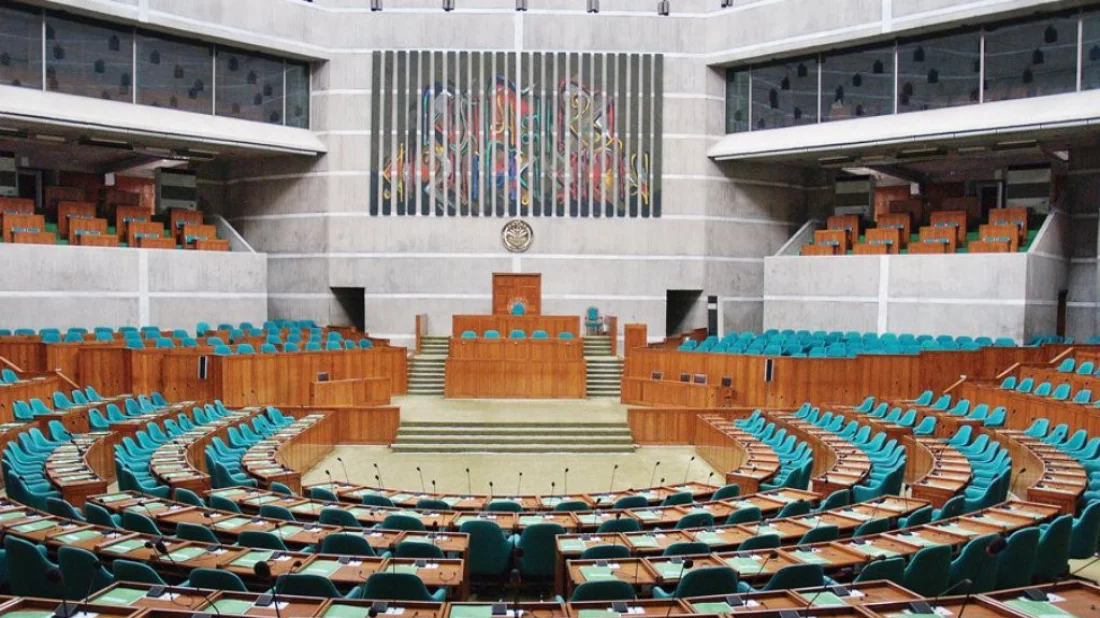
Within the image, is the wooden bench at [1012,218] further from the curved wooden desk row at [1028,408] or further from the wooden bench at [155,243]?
the wooden bench at [155,243]

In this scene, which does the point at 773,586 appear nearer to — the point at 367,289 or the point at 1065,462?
the point at 1065,462

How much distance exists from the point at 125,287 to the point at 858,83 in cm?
1813

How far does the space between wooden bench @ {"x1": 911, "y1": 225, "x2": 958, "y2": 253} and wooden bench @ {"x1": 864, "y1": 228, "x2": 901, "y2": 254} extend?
62 centimetres

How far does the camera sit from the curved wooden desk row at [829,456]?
892 centimetres

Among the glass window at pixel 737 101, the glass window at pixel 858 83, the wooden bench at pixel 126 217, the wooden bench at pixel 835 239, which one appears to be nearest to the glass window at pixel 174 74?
the wooden bench at pixel 126 217

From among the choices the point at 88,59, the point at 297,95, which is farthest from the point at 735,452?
the point at 88,59

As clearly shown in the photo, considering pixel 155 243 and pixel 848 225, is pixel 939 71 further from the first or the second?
pixel 155 243

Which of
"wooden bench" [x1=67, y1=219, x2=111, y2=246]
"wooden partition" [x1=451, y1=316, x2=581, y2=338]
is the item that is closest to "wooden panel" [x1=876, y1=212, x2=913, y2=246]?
"wooden partition" [x1=451, y1=316, x2=581, y2=338]

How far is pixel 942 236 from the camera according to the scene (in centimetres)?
2033

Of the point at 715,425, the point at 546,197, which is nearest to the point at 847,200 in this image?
the point at 546,197

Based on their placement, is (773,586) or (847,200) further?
(847,200)

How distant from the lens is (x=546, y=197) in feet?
73.6

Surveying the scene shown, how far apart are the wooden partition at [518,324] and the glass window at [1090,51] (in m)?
11.8

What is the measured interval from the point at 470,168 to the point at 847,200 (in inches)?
445
